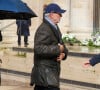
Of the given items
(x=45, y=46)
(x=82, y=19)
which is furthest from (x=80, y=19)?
(x=45, y=46)

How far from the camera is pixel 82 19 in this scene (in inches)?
774

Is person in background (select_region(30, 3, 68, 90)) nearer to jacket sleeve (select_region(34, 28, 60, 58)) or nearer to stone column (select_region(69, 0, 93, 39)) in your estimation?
jacket sleeve (select_region(34, 28, 60, 58))

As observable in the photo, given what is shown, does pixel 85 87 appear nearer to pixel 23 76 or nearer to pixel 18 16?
pixel 23 76

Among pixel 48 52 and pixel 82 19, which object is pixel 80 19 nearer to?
pixel 82 19

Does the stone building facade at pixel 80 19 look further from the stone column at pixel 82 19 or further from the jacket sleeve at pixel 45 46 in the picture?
the jacket sleeve at pixel 45 46

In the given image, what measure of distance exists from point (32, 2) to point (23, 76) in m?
13.2

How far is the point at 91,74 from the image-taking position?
Result: 9.93 metres

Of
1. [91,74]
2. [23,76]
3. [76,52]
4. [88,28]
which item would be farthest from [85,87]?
[88,28]

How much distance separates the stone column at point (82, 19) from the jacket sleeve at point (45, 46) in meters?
13.7

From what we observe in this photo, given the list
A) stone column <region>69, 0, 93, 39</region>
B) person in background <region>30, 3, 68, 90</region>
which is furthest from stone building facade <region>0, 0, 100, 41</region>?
person in background <region>30, 3, 68, 90</region>

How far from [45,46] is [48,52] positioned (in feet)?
0.31

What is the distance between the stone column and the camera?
19734 mm

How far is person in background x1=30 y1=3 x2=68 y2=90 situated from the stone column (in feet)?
44.6

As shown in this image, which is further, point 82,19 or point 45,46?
point 82,19
